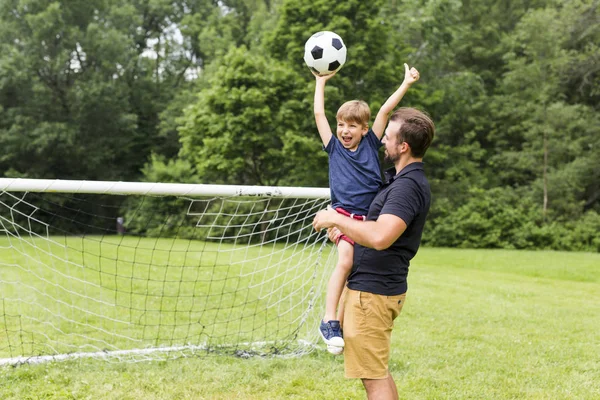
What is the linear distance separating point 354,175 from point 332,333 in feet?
3.02

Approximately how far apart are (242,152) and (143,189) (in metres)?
16.2

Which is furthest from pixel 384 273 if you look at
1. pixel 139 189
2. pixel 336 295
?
pixel 139 189

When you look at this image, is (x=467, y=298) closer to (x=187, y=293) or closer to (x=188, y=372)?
(x=187, y=293)

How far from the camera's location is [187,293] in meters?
9.55

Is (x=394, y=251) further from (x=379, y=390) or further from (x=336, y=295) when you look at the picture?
(x=336, y=295)

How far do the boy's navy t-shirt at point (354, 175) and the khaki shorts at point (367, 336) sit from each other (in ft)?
2.43

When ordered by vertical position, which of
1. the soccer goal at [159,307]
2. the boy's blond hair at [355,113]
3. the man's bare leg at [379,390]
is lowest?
the soccer goal at [159,307]

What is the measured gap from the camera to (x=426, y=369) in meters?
5.21

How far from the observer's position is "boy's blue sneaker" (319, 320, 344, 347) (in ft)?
10.7

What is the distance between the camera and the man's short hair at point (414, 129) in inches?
109

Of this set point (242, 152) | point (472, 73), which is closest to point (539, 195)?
point (472, 73)

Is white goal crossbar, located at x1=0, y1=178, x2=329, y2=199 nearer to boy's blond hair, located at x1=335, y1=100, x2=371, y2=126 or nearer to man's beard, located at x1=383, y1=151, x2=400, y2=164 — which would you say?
boy's blond hair, located at x1=335, y1=100, x2=371, y2=126

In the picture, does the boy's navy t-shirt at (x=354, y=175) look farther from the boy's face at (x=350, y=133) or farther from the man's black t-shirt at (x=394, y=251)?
the man's black t-shirt at (x=394, y=251)

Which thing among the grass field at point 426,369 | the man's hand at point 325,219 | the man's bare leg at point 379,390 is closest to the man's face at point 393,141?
the man's hand at point 325,219
